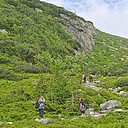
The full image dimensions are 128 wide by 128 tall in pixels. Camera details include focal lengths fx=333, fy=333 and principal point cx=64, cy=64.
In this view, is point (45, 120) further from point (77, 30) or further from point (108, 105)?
point (77, 30)

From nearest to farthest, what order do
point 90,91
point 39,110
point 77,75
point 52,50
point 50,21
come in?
point 39,110 < point 90,91 < point 77,75 < point 52,50 < point 50,21

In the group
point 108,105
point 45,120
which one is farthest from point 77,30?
point 45,120

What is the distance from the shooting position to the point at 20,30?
6469 centimetres

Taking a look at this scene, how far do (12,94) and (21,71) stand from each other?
1273 cm

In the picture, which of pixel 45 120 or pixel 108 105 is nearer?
pixel 45 120

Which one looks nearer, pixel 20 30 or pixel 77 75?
pixel 77 75

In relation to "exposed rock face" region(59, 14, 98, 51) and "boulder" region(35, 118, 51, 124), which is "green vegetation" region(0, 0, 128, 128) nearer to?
"boulder" region(35, 118, 51, 124)

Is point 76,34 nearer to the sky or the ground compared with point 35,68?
nearer to the sky

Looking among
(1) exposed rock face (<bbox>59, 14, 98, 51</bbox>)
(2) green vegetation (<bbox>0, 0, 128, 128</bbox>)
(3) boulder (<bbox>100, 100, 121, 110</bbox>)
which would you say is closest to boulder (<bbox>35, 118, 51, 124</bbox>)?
(2) green vegetation (<bbox>0, 0, 128, 128</bbox>)

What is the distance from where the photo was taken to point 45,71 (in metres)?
46.4

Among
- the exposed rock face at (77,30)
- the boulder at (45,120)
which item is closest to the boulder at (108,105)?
the boulder at (45,120)

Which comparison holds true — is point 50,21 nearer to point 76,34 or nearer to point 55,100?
point 76,34

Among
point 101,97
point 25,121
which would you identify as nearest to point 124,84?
point 101,97

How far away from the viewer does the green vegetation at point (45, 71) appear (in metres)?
26.3
